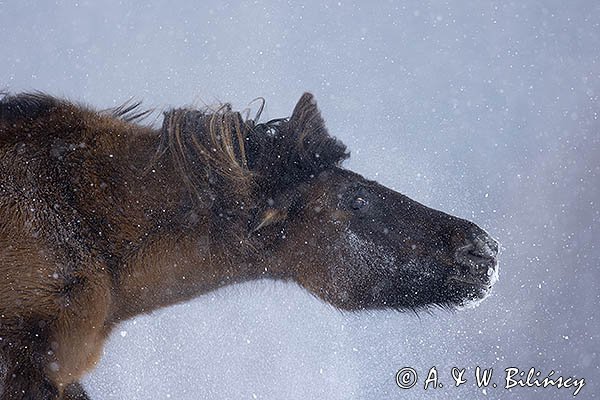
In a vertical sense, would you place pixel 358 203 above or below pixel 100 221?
above

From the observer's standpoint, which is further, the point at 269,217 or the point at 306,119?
the point at 306,119

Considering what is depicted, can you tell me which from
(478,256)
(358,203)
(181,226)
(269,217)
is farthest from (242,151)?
(478,256)

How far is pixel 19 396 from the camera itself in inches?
99.0

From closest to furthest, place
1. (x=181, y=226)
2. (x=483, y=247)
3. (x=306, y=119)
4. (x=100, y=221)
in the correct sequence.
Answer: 1. (x=100, y=221)
2. (x=181, y=226)
3. (x=483, y=247)
4. (x=306, y=119)

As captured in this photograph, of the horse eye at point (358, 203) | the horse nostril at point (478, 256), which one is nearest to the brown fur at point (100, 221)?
the horse eye at point (358, 203)

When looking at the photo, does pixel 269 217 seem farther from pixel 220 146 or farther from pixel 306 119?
pixel 306 119

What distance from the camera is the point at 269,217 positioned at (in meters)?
2.99

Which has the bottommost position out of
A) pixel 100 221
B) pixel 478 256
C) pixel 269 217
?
pixel 100 221

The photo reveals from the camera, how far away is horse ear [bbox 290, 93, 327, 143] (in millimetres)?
3182

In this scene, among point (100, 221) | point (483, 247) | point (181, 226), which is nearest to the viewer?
point (100, 221)

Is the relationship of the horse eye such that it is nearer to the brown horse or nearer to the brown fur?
the brown horse

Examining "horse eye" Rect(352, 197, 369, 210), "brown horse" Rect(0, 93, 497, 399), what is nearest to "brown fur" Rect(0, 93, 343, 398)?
"brown horse" Rect(0, 93, 497, 399)

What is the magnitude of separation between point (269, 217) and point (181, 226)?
0.37 meters

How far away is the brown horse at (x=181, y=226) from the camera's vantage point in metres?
2.66
